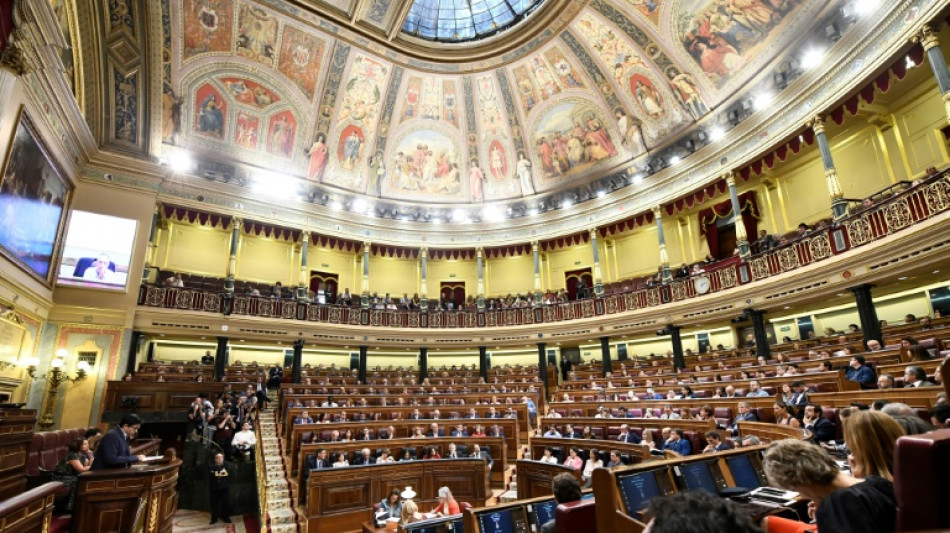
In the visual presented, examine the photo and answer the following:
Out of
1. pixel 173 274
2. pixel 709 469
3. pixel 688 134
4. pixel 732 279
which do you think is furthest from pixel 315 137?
pixel 709 469

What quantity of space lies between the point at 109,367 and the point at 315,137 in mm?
10519

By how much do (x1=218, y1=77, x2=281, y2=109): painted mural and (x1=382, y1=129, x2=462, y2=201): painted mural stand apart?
5.25 metres

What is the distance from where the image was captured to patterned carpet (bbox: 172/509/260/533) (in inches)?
318

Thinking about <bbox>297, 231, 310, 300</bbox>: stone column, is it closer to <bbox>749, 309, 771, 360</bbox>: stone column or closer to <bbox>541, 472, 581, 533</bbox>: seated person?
<bbox>749, 309, 771, 360</bbox>: stone column

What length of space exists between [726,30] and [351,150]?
1393 centimetres

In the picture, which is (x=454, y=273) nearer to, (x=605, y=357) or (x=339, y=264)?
(x=339, y=264)

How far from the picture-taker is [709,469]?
334 centimetres

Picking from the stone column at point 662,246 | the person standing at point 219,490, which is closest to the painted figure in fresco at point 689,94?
the stone column at point 662,246

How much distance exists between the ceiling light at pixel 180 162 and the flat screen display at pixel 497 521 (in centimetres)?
1598

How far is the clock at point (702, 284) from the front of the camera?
1381cm

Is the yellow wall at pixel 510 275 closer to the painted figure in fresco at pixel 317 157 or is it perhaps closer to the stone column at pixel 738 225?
the painted figure in fresco at pixel 317 157

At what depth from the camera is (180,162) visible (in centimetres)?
1565

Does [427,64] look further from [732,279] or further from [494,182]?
[732,279]

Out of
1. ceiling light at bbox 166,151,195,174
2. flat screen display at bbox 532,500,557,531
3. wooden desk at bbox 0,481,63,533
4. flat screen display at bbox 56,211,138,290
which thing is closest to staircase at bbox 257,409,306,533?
wooden desk at bbox 0,481,63,533
